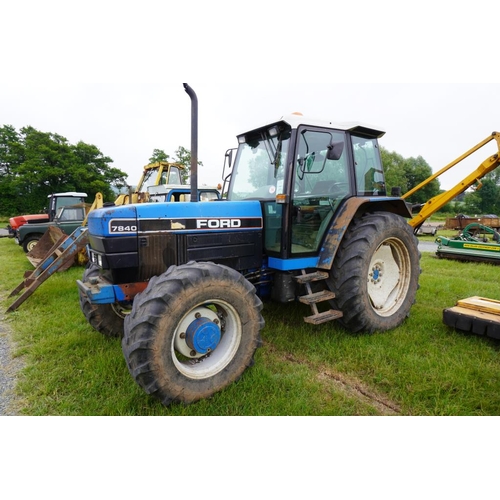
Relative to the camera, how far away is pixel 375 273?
3.74 metres

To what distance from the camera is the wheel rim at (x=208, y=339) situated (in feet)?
8.00

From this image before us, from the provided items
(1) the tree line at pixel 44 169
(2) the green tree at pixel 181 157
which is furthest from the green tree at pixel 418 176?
(2) the green tree at pixel 181 157

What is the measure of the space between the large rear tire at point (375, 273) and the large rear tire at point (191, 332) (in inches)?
44.9

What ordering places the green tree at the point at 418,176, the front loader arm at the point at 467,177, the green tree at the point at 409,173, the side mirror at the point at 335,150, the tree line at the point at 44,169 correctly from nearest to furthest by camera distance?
the side mirror at the point at 335,150
the front loader arm at the point at 467,177
the tree line at the point at 44,169
the green tree at the point at 409,173
the green tree at the point at 418,176

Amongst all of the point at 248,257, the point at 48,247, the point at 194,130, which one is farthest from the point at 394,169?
the point at 194,130

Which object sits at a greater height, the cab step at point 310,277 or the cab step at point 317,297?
the cab step at point 310,277

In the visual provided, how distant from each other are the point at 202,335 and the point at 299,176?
1.80 m

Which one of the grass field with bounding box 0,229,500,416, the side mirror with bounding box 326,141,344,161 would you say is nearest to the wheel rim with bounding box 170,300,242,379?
the grass field with bounding box 0,229,500,416

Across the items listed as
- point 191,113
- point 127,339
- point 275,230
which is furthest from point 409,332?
point 191,113

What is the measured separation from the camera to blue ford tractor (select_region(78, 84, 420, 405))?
7.59 feet

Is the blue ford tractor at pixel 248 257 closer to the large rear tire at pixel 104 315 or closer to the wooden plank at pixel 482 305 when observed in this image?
the large rear tire at pixel 104 315

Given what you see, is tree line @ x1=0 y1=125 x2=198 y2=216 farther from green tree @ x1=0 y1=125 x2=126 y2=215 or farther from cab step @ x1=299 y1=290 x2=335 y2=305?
cab step @ x1=299 y1=290 x2=335 y2=305

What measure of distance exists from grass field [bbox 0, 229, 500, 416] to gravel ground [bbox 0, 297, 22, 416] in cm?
7

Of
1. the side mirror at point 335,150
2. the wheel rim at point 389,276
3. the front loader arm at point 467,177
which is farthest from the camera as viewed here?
the front loader arm at point 467,177
